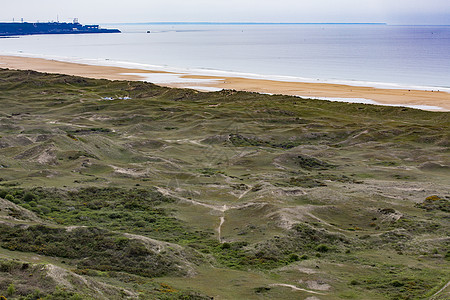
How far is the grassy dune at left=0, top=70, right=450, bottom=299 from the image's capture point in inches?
1184

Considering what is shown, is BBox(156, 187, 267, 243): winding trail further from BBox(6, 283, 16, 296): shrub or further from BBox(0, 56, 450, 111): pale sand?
BBox(0, 56, 450, 111): pale sand

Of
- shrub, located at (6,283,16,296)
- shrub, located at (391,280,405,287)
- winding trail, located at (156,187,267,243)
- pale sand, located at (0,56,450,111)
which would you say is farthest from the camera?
pale sand, located at (0,56,450,111)

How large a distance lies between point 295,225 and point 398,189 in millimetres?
18576

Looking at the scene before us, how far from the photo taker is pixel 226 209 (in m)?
46.6

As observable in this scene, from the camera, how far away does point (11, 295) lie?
22.3 m

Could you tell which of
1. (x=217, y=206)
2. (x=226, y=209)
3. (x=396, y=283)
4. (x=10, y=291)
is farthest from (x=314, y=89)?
(x=10, y=291)

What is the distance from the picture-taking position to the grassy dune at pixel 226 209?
30.1 metres

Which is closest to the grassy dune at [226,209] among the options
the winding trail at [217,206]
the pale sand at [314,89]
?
the winding trail at [217,206]

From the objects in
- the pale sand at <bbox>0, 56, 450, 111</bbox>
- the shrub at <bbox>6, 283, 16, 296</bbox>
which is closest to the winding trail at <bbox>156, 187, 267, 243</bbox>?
the shrub at <bbox>6, 283, 16, 296</bbox>

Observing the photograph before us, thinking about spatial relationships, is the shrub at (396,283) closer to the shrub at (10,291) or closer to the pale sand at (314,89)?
the shrub at (10,291)

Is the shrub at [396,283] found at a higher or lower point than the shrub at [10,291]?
lower

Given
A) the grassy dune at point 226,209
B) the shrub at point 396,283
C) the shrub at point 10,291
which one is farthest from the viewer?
the shrub at point 396,283

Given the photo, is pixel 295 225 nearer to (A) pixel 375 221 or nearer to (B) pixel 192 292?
(A) pixel 375 221

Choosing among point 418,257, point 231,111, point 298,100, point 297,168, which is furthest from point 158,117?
point 418,257
